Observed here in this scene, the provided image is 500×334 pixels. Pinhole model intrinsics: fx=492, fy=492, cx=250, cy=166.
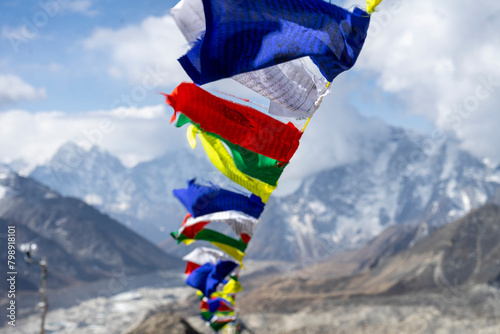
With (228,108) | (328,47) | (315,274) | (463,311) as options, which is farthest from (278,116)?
(315,274)

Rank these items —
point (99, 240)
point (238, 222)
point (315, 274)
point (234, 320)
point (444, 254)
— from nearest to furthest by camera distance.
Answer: point (238, 222)
point (234, 320)
point (444, 254)
point (99, 240)
point (315, 274)

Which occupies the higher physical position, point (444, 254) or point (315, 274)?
point (444, 254)

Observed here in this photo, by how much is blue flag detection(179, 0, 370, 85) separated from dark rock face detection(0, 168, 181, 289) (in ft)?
479

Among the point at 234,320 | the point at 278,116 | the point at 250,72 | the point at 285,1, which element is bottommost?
the point at 234,320

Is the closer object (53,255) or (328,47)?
(328,47)

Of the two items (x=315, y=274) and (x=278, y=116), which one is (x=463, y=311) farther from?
(x=315, y=274)

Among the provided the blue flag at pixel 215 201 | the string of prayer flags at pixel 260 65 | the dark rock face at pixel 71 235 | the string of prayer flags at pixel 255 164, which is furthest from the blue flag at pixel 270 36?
the dark rock face at pixel 71 235

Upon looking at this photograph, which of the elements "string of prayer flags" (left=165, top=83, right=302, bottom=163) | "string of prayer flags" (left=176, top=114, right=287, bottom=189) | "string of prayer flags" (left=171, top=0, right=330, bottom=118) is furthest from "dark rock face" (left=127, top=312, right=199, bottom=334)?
"string of prayer flags" (left=171, top=0, right=330, bottom=118)

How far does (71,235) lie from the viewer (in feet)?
561

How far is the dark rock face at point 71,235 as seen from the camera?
151 m

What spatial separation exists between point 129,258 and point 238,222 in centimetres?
17394

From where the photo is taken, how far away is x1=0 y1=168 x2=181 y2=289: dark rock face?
15075 centimetres

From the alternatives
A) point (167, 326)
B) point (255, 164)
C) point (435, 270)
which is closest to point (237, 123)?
point (255, 164)

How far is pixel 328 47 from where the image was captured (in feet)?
22.3
